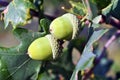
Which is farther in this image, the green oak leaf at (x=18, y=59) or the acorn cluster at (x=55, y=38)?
the green oak leaf at (x=18, y=59)

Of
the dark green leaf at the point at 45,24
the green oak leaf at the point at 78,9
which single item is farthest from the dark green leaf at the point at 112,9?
the dark green leaf at the point at 45,24

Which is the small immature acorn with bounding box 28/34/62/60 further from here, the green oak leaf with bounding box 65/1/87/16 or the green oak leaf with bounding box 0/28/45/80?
the green oak leaf with bounding box 65/1/87/16

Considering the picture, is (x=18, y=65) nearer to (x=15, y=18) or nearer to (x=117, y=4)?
(x=15, y=18)

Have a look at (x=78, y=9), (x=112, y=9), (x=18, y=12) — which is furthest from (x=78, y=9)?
(x=18, y=12)

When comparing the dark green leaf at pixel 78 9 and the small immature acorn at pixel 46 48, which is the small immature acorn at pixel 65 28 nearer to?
the small immature acorn at pixel 46 48

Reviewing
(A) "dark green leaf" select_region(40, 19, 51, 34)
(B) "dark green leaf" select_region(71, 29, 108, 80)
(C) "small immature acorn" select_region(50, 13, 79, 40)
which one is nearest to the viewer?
(B) "dark green leaf" select_region(71, 29, 108, 80)

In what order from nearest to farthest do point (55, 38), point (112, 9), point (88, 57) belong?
point (88, 57)
point (55, 38)
point (112, 9)

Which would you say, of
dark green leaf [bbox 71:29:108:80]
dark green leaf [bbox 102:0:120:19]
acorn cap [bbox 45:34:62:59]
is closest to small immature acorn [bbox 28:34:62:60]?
acorn cap [bbox 45:34:62:59]

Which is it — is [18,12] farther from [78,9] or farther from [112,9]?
[112,9]
